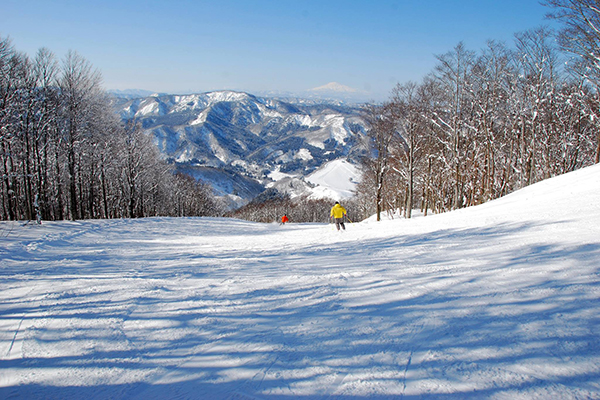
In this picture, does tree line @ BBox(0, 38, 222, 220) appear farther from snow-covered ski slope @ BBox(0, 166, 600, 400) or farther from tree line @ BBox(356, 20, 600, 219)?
tree line @ BBox(356, 20, 600, 219)

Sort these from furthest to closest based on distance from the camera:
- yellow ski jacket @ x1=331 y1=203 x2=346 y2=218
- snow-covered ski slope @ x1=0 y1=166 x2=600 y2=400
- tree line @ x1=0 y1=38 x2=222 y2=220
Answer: tree line @ x1=0 y1=38 x2=222 y2=220 → yellow ski jacket @ x1=331 y1=203 x2=346 y2=218 → snow-covered ski slope @ x1=0 y1=166 x2=600 y2=400

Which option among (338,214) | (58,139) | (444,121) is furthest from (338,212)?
(58,139)

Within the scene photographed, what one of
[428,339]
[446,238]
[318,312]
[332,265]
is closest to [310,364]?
[318,312]

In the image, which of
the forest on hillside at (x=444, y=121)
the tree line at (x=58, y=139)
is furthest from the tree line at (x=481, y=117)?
the tree line at (x=58, y=139)

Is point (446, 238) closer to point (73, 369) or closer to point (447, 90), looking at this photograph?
point (73, 369)

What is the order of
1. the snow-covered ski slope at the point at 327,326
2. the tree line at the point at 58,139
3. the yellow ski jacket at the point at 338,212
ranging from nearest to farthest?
the snow-covered ski slope at the point at 327,326 < the yellow ski jacket at the point at 338,212 < the tree line at the point at 58,139

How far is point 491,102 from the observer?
19.6 m

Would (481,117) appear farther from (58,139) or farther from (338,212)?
(58,139)

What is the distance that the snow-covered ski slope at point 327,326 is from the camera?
2717 mm

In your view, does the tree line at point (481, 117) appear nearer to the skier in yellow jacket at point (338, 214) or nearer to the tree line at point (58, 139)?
the skier in yellow jacket at point (338, 214)

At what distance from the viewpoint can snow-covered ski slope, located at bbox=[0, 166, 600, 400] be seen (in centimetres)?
272

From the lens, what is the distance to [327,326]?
12.0ft

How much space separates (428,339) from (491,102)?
70.4ft

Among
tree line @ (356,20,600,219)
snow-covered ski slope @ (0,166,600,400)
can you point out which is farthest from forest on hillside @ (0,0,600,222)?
snow-covered ski slope @ (0,166,600,400)
